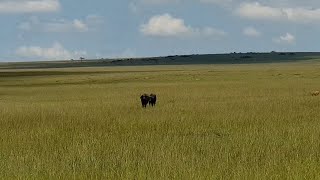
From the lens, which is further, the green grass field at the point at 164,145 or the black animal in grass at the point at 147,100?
the black animal in grass at the point at 147,100

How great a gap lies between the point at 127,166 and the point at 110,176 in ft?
4.12

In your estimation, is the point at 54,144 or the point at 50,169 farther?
the point at 54,144

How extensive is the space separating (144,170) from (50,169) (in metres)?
1.85

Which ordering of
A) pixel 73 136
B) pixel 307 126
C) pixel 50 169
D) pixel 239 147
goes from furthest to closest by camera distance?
pixel 307 126
pixel 73 136
pixel 239 147
pixel 50 169

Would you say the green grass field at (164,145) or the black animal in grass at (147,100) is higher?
the green grass field at (164,145)

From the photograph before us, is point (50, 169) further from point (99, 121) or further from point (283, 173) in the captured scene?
point (99, 121)

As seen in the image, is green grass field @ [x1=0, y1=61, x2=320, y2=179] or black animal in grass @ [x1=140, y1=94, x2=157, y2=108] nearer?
green grass field @ [x1=0, y1=61, x2=320, y2=179]

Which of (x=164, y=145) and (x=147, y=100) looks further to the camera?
(x=147, y=100)

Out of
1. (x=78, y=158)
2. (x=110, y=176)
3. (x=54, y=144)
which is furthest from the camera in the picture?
(x=54, y=144)

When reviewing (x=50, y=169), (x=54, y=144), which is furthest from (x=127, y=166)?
(x=54, y=144)

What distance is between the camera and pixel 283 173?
32.2ft

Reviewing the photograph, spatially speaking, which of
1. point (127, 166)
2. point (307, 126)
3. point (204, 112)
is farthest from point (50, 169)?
point (204, 112)

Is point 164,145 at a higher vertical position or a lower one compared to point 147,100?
higher

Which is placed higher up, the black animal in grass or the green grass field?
the green grass field
